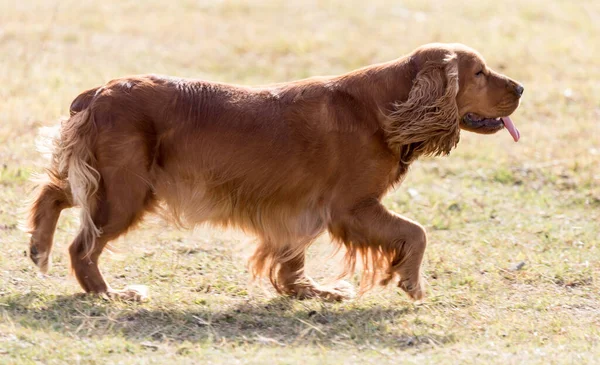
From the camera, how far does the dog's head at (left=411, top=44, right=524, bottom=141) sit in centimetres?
590

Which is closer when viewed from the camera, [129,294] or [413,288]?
[129,294]

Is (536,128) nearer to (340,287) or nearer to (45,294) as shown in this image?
(340,287)

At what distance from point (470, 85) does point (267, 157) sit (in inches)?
53.7

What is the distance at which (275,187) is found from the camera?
577 cm

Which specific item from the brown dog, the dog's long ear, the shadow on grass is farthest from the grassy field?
the dog's long ear

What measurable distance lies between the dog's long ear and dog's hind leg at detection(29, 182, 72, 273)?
6.52ft

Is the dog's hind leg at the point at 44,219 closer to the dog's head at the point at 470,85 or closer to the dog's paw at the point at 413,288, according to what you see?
the dog's paw at the point at 413,288

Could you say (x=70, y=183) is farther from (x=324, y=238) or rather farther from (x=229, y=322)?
(x=324, y=238)

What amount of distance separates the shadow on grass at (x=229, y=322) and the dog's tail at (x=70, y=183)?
0.36 metres

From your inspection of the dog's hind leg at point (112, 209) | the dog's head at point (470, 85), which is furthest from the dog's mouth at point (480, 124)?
the dog's hind leg at point (112, 209)

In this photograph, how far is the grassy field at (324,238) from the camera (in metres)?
5.07

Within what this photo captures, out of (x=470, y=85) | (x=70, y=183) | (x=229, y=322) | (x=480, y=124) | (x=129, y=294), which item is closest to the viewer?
(x=229, y=322)

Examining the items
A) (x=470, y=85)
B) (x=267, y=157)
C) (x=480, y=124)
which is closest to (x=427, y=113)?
(x=470, y=85)

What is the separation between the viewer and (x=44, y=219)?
5.78 meters
